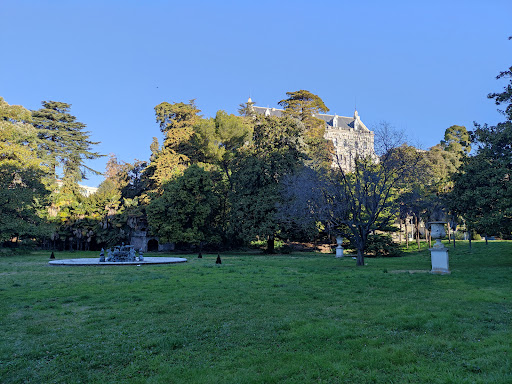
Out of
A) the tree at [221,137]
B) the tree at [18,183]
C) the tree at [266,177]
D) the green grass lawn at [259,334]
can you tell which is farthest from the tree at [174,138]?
the green grass lawn at [259,334]

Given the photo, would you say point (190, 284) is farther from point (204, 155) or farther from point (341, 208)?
point (204, 155)

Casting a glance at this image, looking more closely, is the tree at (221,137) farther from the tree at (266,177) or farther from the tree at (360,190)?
the tree at (360,190)

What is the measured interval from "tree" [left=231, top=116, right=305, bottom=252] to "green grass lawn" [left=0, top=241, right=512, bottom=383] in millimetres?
19680

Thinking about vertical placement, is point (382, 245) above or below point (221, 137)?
below

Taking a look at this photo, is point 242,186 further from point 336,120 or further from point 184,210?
point 336,120

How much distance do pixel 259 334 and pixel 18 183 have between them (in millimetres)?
28878

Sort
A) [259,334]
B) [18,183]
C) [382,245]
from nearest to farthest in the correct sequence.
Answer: [259,334], [382,245], [18,183]

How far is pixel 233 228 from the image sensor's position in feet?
103

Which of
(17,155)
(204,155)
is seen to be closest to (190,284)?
(17,155)

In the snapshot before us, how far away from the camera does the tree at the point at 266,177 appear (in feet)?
97.8

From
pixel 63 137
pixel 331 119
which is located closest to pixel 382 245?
pixel 63 137

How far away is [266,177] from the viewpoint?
102 feet

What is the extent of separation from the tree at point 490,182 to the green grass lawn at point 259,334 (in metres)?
6.01

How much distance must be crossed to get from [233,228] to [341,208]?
13.5m
